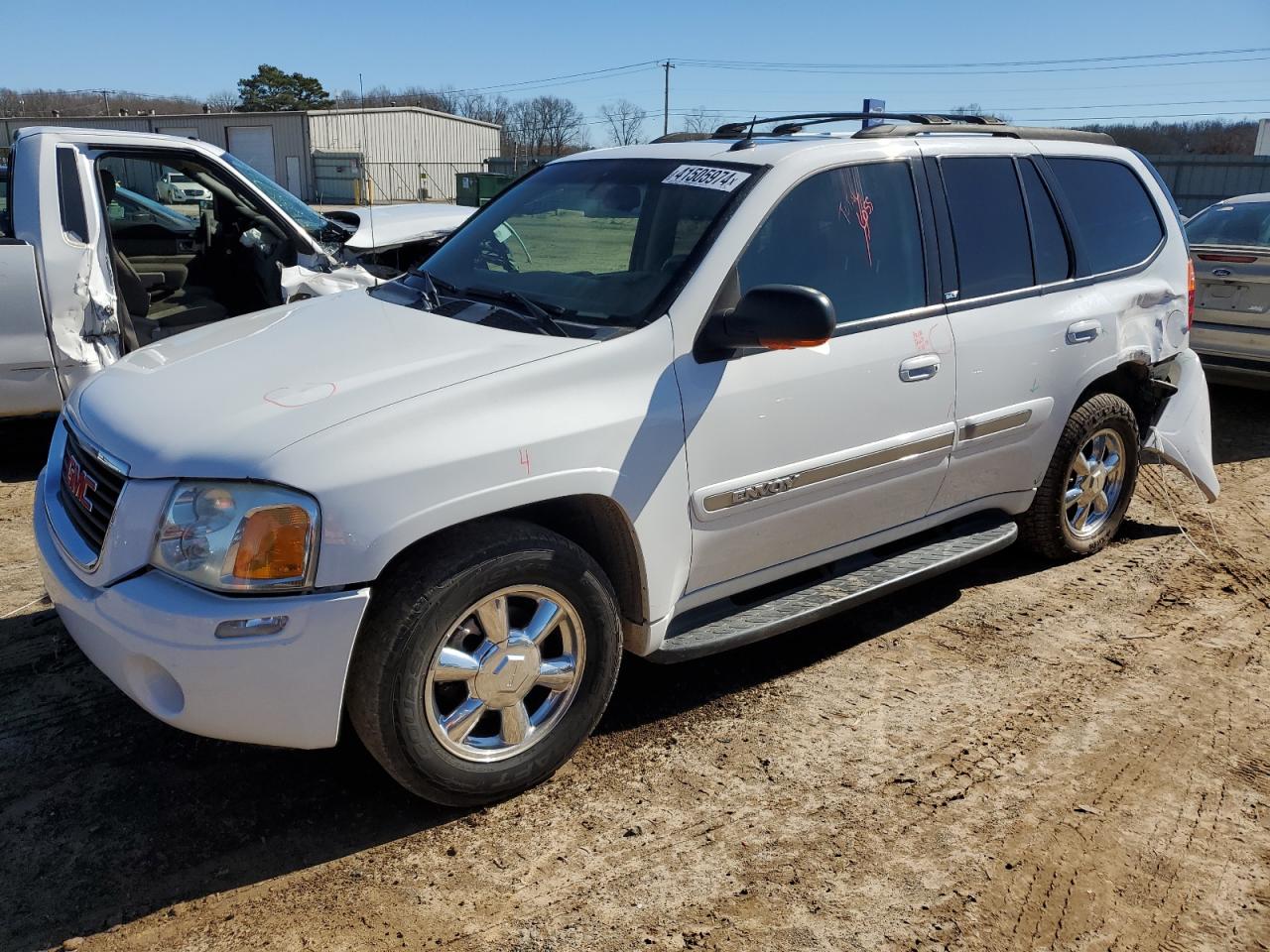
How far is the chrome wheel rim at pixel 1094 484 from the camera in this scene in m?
4.80

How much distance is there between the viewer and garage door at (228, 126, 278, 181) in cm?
5062

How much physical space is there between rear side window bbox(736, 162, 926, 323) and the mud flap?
78.8 inches

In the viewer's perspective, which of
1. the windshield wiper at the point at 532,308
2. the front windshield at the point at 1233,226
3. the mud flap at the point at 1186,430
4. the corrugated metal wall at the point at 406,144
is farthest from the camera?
the corrugated metal wall at the point at 406,144

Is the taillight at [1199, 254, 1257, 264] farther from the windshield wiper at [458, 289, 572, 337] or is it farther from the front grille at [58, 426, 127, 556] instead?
the front grille at [58, 426, 127, 556]

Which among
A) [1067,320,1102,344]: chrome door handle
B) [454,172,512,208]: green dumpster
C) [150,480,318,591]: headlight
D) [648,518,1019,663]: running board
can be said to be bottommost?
[648,518,1019,663]: running board

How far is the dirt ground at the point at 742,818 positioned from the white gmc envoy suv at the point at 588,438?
1.06 feet

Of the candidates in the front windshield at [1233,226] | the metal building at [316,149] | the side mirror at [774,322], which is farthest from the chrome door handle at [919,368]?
the metal building at [316,149]

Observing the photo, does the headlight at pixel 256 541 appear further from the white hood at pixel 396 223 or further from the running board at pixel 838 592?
the white hood at pixel 396 223

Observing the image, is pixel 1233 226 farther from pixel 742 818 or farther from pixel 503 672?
pixel 503 672

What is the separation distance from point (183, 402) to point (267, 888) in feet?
4.43

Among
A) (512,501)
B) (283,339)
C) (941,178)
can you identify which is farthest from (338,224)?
(512,501)

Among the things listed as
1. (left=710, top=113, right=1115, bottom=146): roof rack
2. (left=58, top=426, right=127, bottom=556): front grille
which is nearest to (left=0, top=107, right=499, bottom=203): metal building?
(left=710, top=113, right=1115, bottom=146): roof rack

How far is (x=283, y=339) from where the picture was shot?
3.38 meters

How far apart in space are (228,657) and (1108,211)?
166 inches
